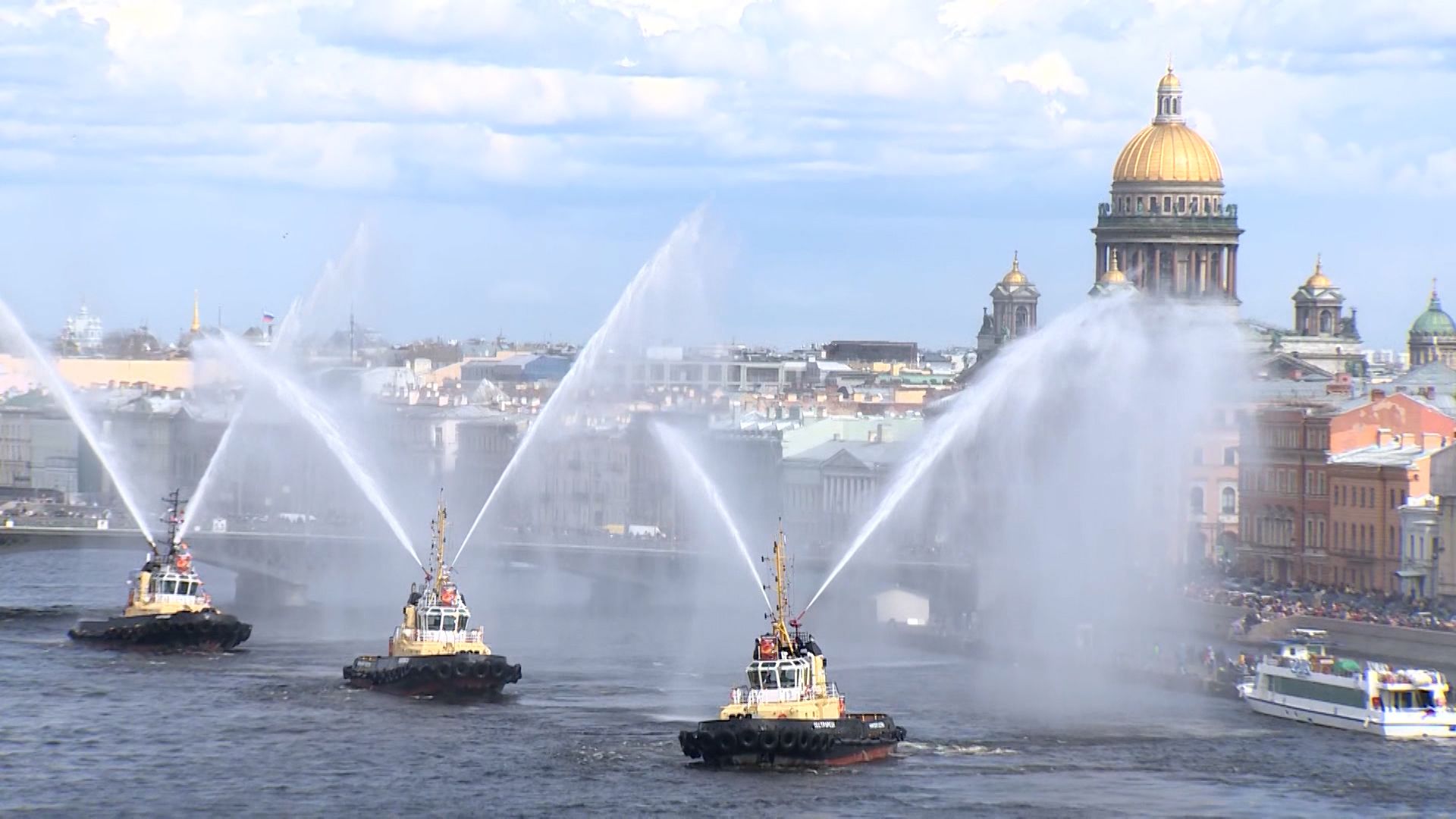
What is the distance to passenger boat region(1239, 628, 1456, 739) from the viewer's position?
60.5 m

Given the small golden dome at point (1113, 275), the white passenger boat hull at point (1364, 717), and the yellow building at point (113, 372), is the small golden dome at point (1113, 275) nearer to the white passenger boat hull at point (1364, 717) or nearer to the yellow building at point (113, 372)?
the yellow building at point (113, 372)

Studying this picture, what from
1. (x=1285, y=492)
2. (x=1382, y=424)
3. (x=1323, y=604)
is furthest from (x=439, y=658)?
(x=1382, y=424)

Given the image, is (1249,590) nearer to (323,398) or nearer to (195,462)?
(323,398)

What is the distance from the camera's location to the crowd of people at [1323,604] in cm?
7431

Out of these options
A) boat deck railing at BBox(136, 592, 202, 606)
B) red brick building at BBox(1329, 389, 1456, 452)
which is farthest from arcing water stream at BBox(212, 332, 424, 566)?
red brick building at BBox(1329, 389, 1456, 452)

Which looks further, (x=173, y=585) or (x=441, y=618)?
(x=173, y=585)

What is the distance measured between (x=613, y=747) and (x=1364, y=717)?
13552 mm

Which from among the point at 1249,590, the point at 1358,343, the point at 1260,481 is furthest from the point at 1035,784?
the point at 1358,343

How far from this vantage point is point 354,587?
94875 mm

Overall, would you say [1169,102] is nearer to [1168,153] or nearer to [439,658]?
[1168,153]

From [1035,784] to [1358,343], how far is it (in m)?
78.5

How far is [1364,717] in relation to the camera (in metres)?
61.1

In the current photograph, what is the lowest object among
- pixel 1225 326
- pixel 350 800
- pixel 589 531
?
pixel 350 800

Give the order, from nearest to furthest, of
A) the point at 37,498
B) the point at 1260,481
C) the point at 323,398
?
the point at 1260,481
the point at 323,398
the point at 37,498
